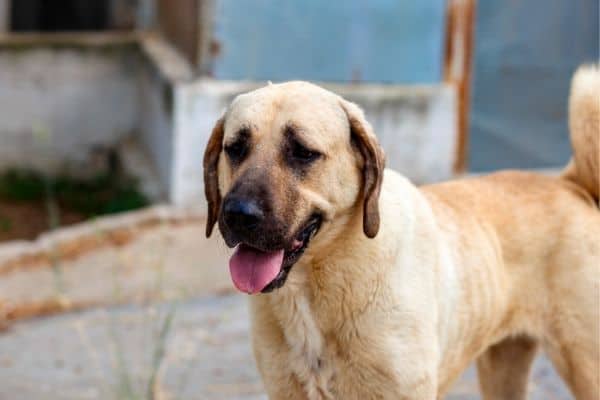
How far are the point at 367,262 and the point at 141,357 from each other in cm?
289

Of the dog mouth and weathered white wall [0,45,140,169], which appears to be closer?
the dog mouth

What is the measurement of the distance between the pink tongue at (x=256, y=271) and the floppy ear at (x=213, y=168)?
0.45 metres

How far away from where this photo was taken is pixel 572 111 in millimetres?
4867

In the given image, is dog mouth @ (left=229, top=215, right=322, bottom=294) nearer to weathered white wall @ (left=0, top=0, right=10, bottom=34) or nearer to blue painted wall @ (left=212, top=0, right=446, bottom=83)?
blue painted wall @ (left=212, top=0, right=446, bottom=83)

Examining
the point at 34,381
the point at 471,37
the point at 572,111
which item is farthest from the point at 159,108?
the point at 572,111

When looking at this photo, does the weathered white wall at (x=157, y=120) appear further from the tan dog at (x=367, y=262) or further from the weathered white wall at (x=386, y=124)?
the tan dog at (x=367, y=262)

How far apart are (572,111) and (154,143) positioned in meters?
5.22

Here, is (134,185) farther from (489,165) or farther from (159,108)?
(489,165)

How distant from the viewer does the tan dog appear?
385cm

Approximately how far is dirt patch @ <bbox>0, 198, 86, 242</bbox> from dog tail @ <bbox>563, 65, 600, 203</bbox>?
18.0 ft

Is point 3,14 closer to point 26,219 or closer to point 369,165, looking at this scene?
point 26,219

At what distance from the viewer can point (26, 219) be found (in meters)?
9.74

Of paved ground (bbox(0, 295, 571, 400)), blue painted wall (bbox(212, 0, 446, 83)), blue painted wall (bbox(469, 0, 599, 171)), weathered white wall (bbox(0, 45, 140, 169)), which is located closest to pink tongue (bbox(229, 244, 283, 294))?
paved ground (bbox(0, 295, 571, 400))

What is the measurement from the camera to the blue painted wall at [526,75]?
29.4 ft
